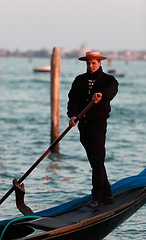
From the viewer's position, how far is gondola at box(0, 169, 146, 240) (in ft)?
18.0

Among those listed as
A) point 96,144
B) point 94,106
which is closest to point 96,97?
point 94,106

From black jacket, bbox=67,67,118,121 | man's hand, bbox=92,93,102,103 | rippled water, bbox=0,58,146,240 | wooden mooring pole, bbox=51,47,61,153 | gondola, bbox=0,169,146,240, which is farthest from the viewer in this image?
wooden mooring pole, bbox=51,47,61,153

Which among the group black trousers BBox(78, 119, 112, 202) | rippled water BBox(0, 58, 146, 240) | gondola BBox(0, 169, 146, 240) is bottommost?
rippled water BBox(0, 58, 146, 240)

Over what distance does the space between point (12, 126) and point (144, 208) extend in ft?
37.1

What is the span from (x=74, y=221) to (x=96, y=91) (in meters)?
1.41

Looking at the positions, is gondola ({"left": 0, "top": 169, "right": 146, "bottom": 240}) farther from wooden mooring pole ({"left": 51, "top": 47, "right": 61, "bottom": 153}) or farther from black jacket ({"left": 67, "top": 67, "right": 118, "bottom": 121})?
wooden mooring pole ({"left": 51, "top": 47, "right": 61, "bottom": 153})

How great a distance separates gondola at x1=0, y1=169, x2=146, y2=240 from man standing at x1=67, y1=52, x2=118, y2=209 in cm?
34

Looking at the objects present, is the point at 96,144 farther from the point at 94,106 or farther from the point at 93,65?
the point at 93,65

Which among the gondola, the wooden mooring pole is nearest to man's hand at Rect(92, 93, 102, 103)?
the gondola

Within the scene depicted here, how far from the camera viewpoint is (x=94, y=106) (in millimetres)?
6020

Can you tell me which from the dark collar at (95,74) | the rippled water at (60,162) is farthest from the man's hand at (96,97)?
the rippled water at (60,162)

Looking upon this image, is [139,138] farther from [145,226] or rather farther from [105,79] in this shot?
[105,79]

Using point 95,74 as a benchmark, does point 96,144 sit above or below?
below

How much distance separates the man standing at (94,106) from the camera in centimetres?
599
